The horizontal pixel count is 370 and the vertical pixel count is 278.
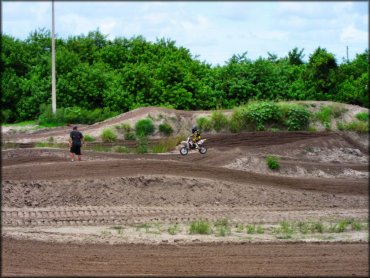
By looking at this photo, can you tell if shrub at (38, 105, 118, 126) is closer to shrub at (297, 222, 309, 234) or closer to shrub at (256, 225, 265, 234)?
shrub at (297, 222, 309, 234)

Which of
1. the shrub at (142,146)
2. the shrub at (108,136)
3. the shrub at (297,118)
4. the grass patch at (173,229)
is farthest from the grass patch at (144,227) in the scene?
the shrub at (297,118)

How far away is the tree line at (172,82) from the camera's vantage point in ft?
149

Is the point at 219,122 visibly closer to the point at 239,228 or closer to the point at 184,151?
the point at 184,151

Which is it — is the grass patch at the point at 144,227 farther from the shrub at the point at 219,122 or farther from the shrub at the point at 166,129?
the shrub at the point at 219,122

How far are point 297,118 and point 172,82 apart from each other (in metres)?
10.8

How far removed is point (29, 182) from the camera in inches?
950

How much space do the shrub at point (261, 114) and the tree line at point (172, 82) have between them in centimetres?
546

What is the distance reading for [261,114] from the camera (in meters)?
38.4

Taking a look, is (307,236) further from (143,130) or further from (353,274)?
(143,130)

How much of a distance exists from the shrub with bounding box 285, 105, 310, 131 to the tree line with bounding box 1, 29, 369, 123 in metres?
5.89

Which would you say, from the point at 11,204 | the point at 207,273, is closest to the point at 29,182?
the point at 11,204

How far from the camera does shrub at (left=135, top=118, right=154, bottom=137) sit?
38000 millimetres

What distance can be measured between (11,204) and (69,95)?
25.4 meters

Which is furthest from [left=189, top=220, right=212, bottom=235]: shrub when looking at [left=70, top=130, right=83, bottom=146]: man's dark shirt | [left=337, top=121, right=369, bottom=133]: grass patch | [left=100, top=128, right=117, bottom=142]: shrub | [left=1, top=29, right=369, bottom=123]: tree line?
[left=1, top=29, right=369, bottom=123]: tree line
